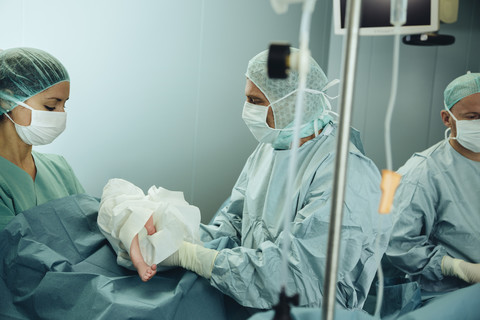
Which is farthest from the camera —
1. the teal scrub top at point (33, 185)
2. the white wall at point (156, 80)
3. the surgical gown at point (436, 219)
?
the white wall at point (156, 80)

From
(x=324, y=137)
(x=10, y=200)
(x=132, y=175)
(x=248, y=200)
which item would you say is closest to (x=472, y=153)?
(x=324, y=137)

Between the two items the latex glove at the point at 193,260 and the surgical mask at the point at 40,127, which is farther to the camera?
the surgical mask at the point at 40,127

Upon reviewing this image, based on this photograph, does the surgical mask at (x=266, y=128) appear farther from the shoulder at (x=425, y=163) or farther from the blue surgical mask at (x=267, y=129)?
the shoulder at (x=425, y=163)

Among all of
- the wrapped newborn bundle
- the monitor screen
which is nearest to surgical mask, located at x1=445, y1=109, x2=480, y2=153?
the monitor screen

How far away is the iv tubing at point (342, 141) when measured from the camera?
650 mm

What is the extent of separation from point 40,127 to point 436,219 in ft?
5.96

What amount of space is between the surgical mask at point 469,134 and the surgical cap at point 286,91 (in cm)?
81

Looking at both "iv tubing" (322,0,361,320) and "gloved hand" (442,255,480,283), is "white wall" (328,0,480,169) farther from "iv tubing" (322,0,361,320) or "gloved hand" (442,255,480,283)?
"iv tubing" (322,0,361,320)

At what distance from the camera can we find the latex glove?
147 cm

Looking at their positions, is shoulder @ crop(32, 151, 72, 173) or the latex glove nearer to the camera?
the latex glove

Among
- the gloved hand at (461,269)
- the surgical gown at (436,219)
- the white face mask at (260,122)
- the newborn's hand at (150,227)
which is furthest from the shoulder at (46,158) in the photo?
the gloved hand at (461,269)

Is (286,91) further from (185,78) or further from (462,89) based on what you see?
(185,78)

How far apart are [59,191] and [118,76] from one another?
0.94m

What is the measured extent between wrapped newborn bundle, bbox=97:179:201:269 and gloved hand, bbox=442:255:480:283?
1.11m
